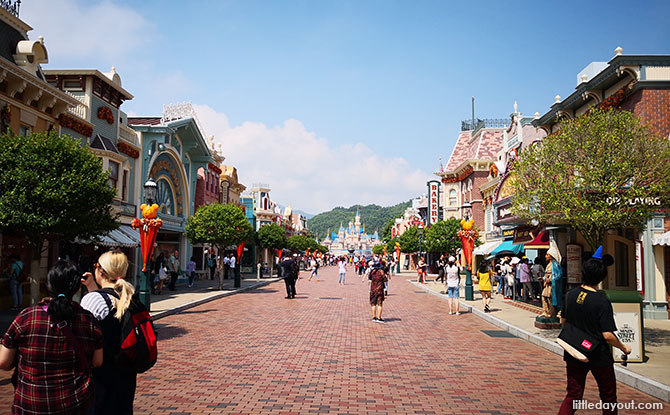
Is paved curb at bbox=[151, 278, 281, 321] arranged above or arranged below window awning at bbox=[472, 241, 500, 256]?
below

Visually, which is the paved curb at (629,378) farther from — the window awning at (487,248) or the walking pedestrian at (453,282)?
the window awning at (487,248)

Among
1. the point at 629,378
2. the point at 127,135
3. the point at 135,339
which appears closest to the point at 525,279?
the point at 629,378

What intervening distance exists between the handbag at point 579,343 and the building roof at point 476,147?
3859 centimetres

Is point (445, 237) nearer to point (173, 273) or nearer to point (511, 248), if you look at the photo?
point (511, 248)

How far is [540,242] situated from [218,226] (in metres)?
14.3

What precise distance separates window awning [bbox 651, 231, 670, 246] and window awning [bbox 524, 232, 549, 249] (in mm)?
4044

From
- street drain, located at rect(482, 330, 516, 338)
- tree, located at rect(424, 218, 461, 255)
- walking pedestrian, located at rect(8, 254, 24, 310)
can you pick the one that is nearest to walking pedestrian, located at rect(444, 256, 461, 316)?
street drain, located at rect(482, 330, 516, 338)

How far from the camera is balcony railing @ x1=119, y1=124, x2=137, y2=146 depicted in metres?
24.3

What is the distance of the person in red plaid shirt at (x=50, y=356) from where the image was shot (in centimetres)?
319

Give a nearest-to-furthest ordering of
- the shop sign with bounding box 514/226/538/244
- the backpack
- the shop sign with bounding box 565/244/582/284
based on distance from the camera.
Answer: the backpack, the shop sign with bounding box 565/244/582/284, the shop sign with bounding box 514/226/538/244

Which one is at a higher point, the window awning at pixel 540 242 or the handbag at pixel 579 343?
the window awning at pixel 540 242

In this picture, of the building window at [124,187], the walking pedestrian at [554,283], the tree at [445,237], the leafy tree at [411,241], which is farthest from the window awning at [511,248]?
the leafy tree at [411,241]

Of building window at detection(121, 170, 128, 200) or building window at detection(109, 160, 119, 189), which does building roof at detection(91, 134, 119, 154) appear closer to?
building window at detection(109, 160, 119, 189)

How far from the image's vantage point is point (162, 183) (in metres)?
29.4
